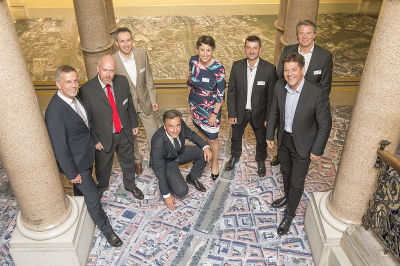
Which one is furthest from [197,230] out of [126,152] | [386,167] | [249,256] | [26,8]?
[26,8]

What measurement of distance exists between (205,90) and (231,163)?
1.27 m

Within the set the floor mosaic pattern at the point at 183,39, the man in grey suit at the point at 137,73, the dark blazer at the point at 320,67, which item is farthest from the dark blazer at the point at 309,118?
the floor mosaic pattern at the point at 183,39

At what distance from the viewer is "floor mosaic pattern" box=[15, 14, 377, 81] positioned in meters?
8.74

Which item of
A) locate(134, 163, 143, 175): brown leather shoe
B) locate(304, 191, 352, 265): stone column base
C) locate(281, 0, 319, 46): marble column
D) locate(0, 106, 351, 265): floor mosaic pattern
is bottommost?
locate(0, 106, 351, 265): floor mosaic pattern

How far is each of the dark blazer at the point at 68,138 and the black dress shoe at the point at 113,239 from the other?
82cm

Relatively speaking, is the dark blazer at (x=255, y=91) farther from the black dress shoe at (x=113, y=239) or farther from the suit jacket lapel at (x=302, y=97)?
the black dress shoe at (x=113, y=239)

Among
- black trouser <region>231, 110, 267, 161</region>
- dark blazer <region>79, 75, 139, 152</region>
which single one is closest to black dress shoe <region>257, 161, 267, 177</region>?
black trouser <region>231, 110, 267, 161</region>

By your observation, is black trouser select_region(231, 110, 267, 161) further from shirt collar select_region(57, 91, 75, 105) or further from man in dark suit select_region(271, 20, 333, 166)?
shirt collar select_region(57, 91, 75, 105)

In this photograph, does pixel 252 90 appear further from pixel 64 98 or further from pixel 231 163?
pixel 64 98

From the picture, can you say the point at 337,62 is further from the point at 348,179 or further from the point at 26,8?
the point at 26,8

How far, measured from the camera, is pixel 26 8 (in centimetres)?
1166

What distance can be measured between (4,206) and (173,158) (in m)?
2.21

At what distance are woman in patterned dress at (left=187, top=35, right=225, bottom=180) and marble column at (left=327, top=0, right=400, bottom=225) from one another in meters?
1.68

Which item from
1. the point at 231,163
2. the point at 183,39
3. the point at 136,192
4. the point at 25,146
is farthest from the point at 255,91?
the point at 183,39
